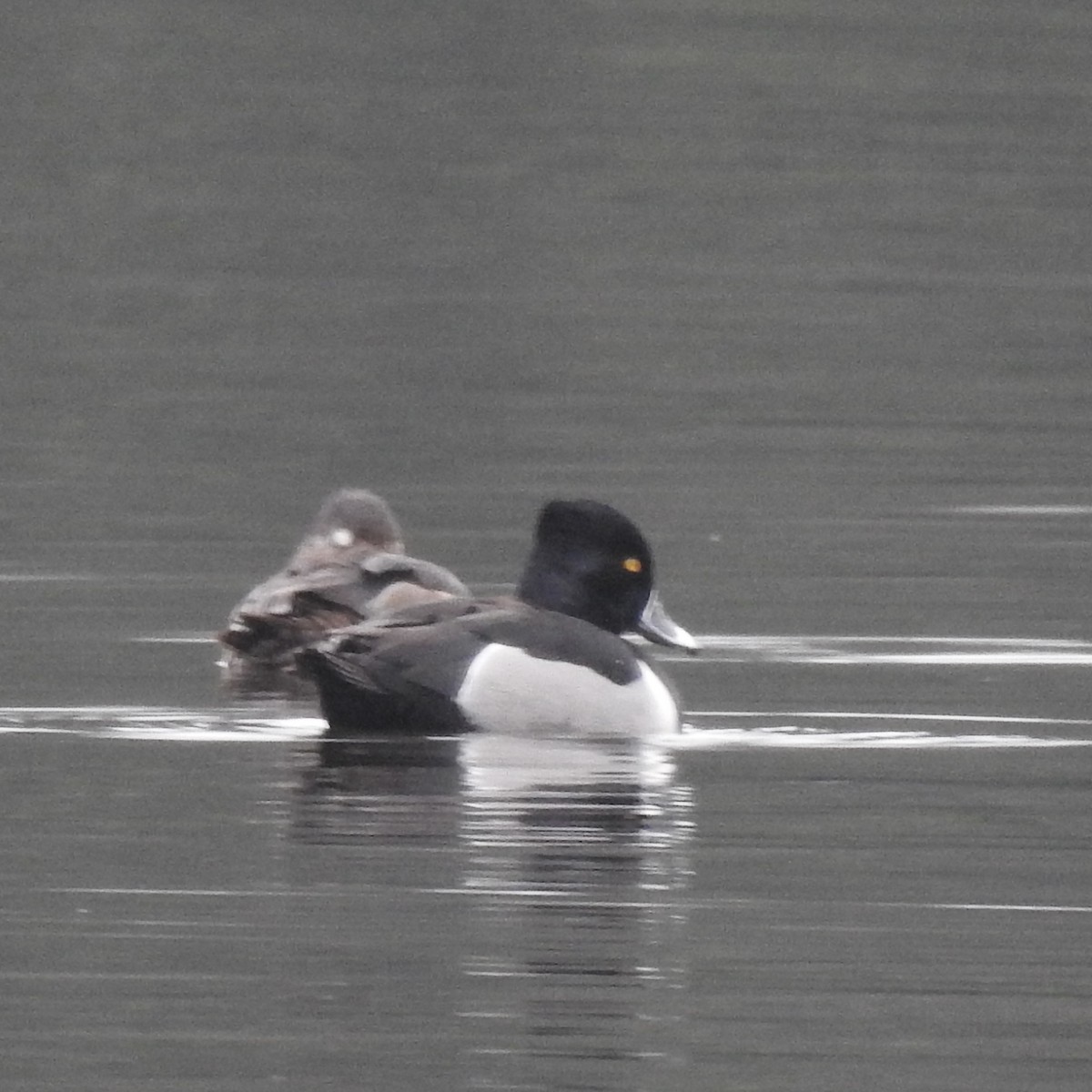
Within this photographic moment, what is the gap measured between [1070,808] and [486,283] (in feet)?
76.5

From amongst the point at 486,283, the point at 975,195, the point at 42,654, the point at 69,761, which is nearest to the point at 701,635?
the point at 42,654

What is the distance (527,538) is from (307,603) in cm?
381

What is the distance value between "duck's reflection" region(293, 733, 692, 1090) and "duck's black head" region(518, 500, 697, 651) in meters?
1.13

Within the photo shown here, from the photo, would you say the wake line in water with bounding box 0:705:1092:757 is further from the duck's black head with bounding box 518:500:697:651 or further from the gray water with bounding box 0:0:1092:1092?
the duck's black head with bounding box 518:500:697:651

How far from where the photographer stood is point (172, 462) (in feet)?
73.8

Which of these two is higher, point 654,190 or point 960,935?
point 654,190

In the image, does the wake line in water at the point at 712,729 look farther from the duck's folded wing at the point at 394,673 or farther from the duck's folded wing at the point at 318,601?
the duck's folded wing at the point at 318,601

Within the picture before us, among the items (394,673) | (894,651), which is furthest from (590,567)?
(894,651)

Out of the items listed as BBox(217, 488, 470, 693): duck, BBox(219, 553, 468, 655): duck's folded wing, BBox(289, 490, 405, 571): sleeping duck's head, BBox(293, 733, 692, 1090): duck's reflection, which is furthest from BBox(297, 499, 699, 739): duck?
BBox(289, 490, 405, 571): sleeping duck's head

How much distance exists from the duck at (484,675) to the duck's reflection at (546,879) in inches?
5.0

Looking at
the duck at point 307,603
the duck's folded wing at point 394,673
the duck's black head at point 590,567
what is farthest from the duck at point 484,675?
the duck at point 307,603

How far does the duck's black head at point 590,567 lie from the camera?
14.6 metres

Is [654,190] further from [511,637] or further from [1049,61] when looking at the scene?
[511,637]

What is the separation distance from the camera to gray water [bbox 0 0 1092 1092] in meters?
9.48
